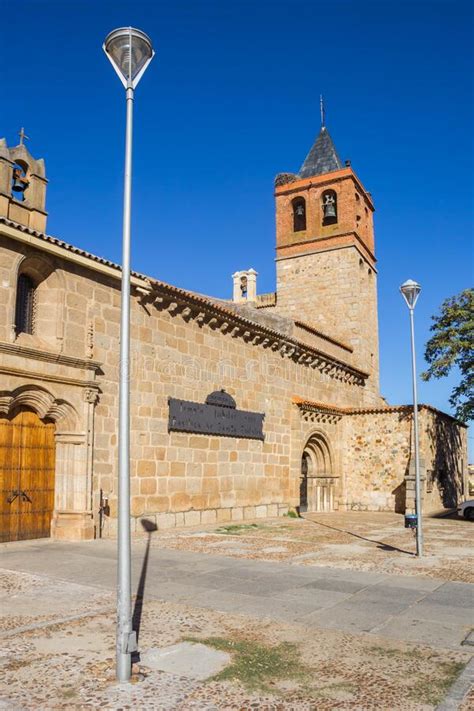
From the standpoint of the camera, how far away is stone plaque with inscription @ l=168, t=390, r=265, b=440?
14164 millimetres

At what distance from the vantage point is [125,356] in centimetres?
475

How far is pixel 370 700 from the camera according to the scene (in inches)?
154

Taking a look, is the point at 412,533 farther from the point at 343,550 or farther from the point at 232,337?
the point at 232,337

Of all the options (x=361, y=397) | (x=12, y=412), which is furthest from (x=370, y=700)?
(x=361, y=397)

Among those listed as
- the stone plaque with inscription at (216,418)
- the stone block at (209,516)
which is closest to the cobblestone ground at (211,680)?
the stone plaque with inscription at (216,418)

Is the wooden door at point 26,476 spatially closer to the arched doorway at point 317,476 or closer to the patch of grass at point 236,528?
the patch of grass at point 236,528

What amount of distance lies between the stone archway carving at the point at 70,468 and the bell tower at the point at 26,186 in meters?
3.37

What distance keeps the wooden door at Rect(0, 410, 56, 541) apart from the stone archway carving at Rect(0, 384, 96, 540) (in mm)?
146

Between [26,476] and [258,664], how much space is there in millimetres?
7341

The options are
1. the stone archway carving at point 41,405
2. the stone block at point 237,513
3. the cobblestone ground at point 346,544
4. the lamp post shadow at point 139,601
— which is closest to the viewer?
the lamp post shadow at point 139,601

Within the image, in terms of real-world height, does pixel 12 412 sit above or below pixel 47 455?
above

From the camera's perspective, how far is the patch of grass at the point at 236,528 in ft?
44.0

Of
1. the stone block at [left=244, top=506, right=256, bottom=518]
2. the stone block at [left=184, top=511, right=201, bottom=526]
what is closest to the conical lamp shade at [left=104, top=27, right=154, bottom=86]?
the stone block at [left=184, top=511, right=201, bottom=526]

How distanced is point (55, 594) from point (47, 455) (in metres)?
4.75
